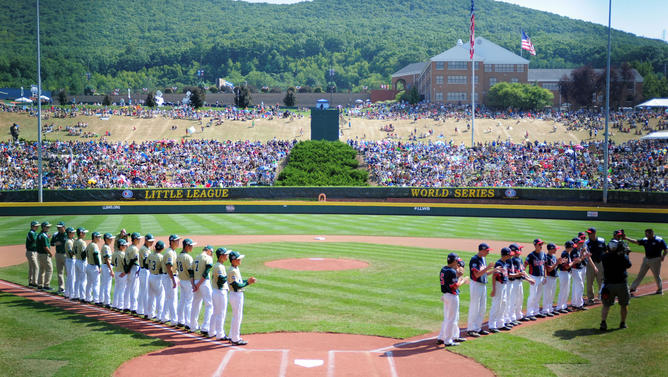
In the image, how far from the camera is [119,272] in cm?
1521

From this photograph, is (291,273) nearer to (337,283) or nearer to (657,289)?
(337,283)

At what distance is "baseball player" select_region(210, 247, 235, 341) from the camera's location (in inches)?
484

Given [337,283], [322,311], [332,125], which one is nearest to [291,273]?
[337,283]

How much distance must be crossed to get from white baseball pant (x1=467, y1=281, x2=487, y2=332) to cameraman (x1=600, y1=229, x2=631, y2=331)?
262 cm

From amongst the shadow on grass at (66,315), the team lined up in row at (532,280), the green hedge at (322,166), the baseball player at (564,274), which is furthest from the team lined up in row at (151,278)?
the green hedge at (322,166)

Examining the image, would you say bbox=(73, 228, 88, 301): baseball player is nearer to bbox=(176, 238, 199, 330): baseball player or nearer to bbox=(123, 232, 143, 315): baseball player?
bbox=(123, 232, 143, 315): baseball player

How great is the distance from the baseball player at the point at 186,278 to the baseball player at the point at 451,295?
5448 mm

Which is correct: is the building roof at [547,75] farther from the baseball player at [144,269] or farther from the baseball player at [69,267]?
the baseball player at [144,269]

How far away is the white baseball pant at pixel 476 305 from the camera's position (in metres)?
12.6

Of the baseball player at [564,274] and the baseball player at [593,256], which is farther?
the baseball player at [593,256]

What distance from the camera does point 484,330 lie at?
1329cm

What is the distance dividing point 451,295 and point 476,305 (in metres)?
1.20

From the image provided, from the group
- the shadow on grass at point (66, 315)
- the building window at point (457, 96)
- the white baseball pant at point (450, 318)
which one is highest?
the building window at point (457, 96)

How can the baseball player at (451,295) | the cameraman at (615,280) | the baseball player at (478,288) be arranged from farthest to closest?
the cameraman at (615,280) < the baseball player at (478,288) < the baseball player at (451,295)
